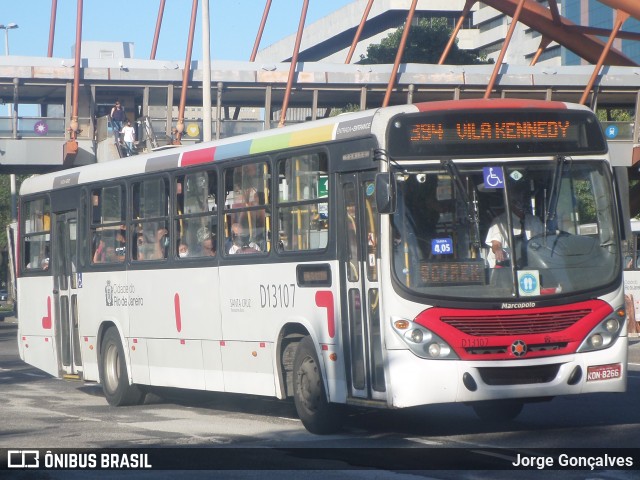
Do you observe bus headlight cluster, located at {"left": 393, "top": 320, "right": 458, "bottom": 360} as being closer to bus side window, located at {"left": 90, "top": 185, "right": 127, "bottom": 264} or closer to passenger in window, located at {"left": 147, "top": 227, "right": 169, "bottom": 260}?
passenger in window, located at {"left": 147, "top": 227, "right": 169, "bottom": 260}

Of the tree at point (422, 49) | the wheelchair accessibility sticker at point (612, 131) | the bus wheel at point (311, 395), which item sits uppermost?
the tree at point (422, 49)

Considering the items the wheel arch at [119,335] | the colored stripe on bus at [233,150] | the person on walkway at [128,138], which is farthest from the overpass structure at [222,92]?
the colored stripe on bus at [233,150]

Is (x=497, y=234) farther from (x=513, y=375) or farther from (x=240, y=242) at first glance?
(x=240, y=242)

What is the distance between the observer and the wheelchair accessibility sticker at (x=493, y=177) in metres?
10.8

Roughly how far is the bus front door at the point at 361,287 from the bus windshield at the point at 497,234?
1.21ft

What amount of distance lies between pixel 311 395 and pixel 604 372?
2785mm

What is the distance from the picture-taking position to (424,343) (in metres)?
10.5

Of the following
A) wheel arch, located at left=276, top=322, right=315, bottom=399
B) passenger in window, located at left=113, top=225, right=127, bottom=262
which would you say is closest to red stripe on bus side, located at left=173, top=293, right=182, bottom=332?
passenger in window, located at left=113, top=225, right=127, bottom=262

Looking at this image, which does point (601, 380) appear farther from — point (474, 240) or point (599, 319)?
point (474, 240)

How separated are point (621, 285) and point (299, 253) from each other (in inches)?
121

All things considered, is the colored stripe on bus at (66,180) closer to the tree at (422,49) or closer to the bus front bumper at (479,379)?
the bus front bumper at (479,379)

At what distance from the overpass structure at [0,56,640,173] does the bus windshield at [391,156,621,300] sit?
28.7 metres

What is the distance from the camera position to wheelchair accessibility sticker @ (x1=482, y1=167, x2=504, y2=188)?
35.4ft

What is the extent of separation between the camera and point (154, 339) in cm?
1510
